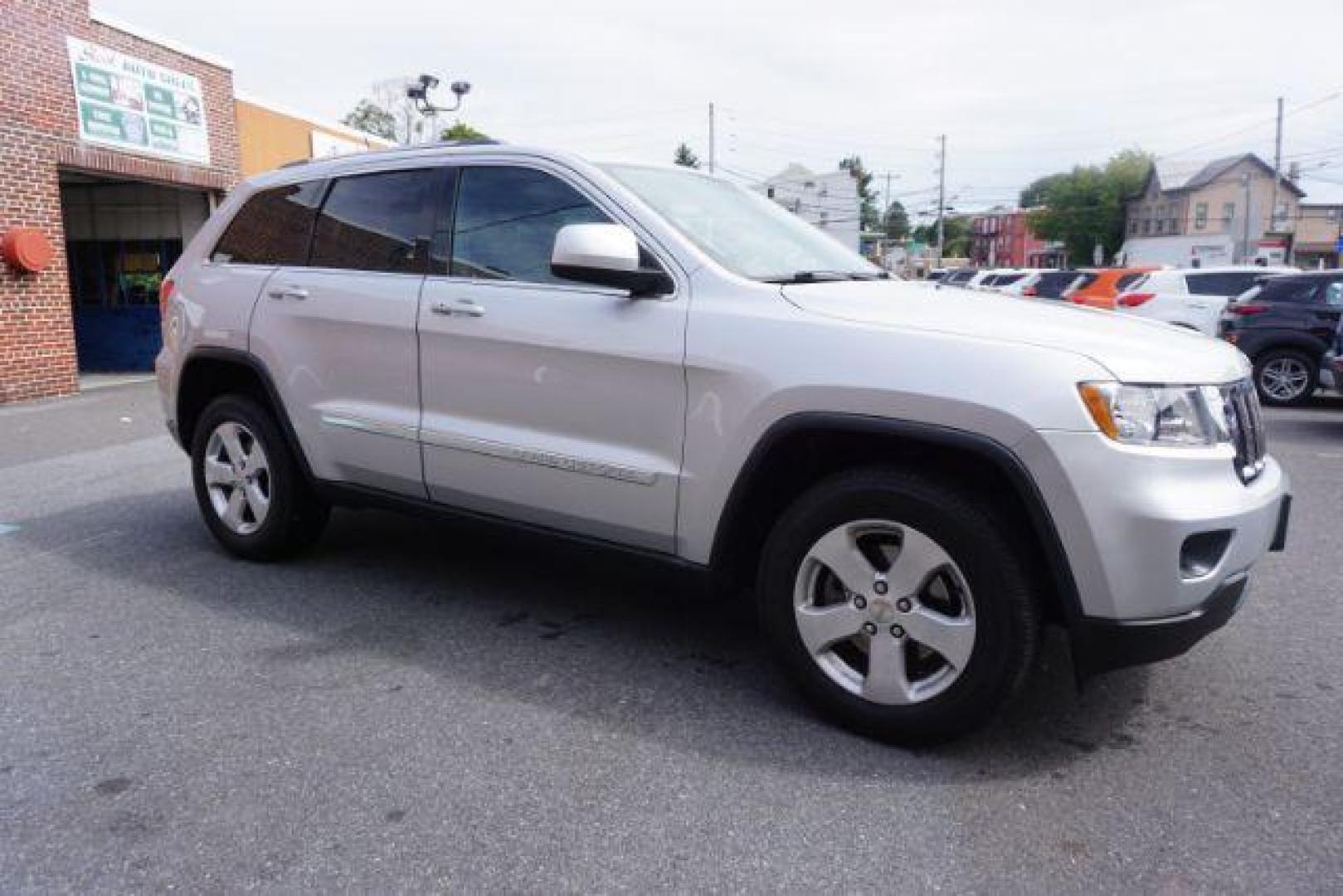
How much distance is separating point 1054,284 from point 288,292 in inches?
730

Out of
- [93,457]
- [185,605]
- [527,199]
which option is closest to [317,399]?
[185,605]

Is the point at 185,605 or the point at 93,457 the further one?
the point at 93,457

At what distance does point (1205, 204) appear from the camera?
248ft

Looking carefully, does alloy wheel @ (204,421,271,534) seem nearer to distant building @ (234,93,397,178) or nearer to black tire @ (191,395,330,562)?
black tire @ (191,395,330,562)

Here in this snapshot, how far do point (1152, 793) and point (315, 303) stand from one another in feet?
11.5

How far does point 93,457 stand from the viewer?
7.77 m

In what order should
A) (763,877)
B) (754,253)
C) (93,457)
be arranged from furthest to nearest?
(93,457) < (754,253) < (763,877)

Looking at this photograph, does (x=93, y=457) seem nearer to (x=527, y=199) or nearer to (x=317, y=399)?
(x=317, y=399)

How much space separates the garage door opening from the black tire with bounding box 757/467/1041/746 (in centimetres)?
1453

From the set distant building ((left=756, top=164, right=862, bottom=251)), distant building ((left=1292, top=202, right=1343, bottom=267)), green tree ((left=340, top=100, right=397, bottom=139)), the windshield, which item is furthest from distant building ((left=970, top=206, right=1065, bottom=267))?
the windshield

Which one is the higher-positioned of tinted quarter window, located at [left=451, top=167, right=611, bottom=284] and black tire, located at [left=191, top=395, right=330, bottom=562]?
tinted quarter window, located at [left=451, top=167, right=611, bottom=284]

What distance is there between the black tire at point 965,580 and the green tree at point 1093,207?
3524 inches

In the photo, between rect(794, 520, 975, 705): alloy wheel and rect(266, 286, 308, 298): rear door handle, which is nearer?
rect(794, 520, 975, 705): alloy wheel

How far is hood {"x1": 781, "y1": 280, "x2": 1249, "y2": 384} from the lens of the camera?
2.74 metres
